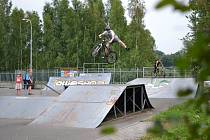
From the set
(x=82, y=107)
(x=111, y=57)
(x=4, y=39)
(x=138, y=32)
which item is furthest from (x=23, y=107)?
(x=4, y=39)

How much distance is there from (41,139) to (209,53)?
403 inches

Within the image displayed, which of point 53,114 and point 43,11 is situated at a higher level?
point 43,11

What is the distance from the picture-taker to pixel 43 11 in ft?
229

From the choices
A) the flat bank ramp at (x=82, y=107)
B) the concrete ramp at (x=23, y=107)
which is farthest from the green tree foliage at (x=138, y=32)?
the flat bank ramp at (x=82, y=107)

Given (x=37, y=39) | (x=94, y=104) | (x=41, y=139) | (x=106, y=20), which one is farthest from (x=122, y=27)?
(x=41, y=139)

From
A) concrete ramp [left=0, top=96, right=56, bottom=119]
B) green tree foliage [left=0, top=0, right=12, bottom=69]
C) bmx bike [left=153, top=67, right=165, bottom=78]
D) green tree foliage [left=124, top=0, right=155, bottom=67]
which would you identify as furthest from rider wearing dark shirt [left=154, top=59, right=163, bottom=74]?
green tree foliage [left=0, top=0, right=12, bottom=69]

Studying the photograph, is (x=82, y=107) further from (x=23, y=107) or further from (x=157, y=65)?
(x=157, y=65)

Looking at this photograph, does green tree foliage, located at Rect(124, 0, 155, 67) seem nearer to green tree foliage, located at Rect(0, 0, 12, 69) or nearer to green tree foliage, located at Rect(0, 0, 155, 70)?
green tree foliage, located at Rect(0, 0, 155, 70)

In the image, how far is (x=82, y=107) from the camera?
51.2ft

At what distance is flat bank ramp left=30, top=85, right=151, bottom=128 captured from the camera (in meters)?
14.5

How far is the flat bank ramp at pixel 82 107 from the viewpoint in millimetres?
14453

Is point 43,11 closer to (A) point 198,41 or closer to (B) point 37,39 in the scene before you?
(B) point 37,39

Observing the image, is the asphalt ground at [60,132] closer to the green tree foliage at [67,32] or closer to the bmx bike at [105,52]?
the bmx bike at [105,52]

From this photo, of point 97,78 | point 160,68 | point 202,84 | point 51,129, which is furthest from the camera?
point 160,68
